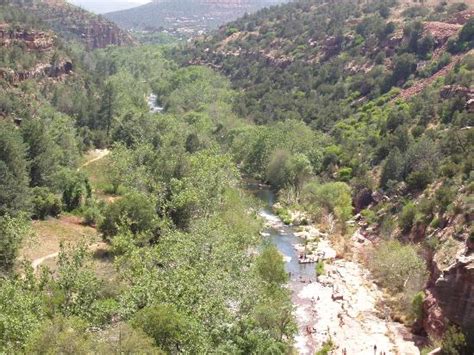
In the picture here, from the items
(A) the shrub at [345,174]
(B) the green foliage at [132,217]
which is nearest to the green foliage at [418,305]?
(B) the green foliage at [132,217]

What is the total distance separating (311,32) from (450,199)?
114820mm

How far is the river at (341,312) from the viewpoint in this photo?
4803cm

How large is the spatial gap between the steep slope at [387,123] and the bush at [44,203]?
122 feet

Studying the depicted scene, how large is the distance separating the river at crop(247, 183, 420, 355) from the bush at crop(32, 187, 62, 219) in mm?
28010

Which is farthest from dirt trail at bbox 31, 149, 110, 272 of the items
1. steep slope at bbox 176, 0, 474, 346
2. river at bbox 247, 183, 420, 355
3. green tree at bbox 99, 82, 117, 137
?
steep slope at bbox 176, 0, 474, 346

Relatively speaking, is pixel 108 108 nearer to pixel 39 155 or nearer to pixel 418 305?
pixel 39 155

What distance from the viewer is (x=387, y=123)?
94938 millimetres

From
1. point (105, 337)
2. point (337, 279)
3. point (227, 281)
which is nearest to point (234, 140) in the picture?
point (337, 279)

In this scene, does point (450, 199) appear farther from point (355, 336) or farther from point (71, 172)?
point (71, 172)

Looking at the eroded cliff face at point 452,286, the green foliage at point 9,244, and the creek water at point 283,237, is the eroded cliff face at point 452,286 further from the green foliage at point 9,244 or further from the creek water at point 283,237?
the green foliage at point 9,244

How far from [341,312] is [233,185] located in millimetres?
32649

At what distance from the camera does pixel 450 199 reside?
60.4m

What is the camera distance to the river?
4803 centimetres

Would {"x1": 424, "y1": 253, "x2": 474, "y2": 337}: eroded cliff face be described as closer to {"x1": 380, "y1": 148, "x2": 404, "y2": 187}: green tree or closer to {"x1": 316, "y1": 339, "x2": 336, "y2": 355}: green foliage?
{"x1": 316, "y1": 339, "x2": 336, "y2": 355}: green foliage
